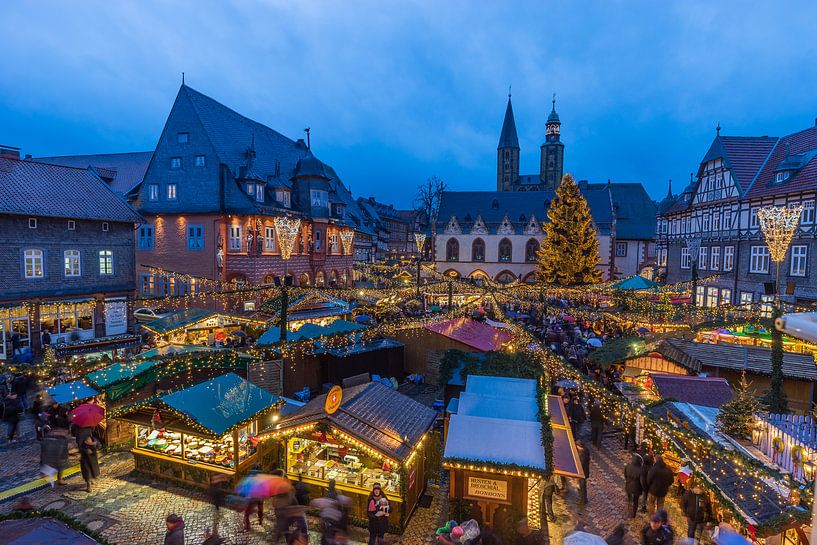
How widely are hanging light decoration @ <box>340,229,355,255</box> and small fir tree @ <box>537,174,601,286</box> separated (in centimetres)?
1786

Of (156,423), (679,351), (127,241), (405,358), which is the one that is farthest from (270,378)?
(127,241)

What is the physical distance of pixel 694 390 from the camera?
12.3 meters

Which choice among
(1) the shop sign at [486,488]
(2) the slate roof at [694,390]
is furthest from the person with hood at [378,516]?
(2) the slate roof at [694,390]

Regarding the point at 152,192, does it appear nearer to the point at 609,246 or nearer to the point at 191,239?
the point at 191,239

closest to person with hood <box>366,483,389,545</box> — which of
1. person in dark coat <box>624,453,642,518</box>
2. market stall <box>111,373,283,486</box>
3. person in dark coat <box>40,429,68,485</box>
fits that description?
market stall <box>111,373,283,486</box>

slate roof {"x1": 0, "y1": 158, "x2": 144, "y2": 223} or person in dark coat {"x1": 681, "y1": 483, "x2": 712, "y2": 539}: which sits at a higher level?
slate roof {"x1": 0, "y1": 158, "x2": 144, "y2": 223}

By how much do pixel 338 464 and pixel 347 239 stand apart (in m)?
33.4

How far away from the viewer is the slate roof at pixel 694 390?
38.9ft

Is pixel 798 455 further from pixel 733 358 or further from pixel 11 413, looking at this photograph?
pixel 11 413

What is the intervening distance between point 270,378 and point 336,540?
351 inches

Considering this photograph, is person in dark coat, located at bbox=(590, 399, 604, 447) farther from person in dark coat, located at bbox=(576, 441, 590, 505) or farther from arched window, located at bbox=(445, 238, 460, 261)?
arched window, located at bbox=(445, 238, 460, 261)

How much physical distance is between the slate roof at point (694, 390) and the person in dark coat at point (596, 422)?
1.65 m

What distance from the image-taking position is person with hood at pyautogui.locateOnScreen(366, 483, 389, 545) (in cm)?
813

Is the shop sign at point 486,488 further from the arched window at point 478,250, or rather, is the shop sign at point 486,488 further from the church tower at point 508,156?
the church tower at point 508,156
